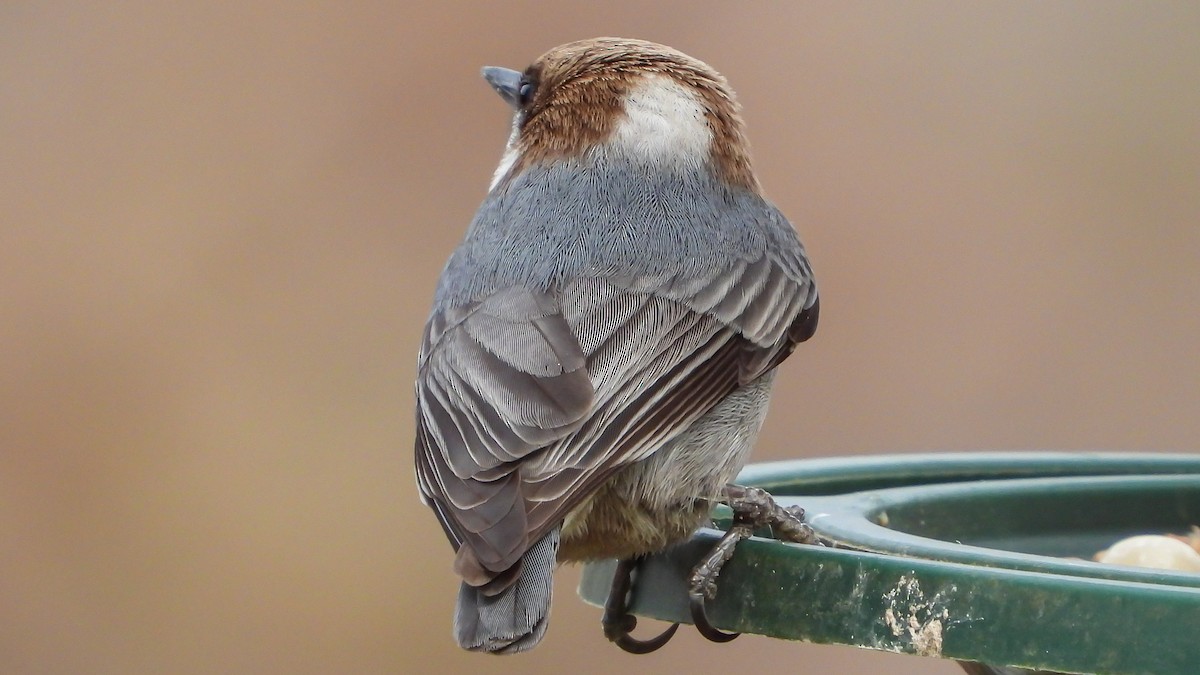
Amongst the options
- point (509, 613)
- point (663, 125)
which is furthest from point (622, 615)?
point (663, 125)

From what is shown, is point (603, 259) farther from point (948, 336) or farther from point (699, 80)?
point (948, 336)

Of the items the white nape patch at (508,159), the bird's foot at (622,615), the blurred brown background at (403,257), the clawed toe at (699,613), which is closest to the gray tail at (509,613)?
the clawed toe at (699,613)

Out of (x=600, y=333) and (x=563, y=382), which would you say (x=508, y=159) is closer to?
(x=600, y=333)

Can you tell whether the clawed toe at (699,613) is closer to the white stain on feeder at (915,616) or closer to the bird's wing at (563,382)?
the bird's wing at (563,382)

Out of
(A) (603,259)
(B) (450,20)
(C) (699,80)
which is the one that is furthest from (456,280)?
(B) (450,20)

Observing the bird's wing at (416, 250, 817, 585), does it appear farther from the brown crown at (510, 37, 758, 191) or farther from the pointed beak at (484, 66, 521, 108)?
the pointed beak at (484, 66, 521, 108)

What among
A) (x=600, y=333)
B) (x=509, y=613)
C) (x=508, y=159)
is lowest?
(x=509, y=613)
